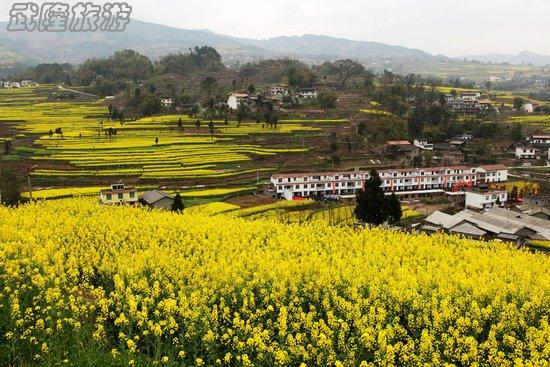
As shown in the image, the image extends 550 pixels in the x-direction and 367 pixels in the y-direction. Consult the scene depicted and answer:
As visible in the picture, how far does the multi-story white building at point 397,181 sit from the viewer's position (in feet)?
147

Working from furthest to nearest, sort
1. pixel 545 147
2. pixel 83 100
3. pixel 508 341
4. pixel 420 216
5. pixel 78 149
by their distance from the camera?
pixel 83 100 < pixel 545 147 < pixel 78 149 < pixel 420 216 < pixel 508 341

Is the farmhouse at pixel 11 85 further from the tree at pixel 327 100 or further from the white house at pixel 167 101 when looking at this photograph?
the tree at pixel 327 100

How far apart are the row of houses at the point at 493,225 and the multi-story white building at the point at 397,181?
1195cm

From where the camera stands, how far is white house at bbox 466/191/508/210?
1612 inches

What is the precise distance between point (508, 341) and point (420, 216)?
2698 centimetres

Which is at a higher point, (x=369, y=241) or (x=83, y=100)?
(x=83, y=100)

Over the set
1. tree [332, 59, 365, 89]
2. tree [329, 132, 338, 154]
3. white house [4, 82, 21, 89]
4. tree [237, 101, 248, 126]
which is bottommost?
tree [329, 132, 338, 154]

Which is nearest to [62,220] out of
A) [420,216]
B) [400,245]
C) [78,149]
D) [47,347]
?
[47,347]

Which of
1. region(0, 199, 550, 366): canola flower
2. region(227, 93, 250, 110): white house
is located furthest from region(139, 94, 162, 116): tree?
region(0, 199, 550, 366): canola flower

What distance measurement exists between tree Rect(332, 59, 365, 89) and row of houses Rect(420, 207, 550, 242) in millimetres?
69380

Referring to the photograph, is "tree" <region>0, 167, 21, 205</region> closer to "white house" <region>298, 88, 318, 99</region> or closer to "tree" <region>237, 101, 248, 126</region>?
"tree" <region>237, 101, 248, 126</region>

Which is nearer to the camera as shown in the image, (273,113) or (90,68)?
(273,113)

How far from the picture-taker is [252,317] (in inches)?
488

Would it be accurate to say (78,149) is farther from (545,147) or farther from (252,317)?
(545,147)
